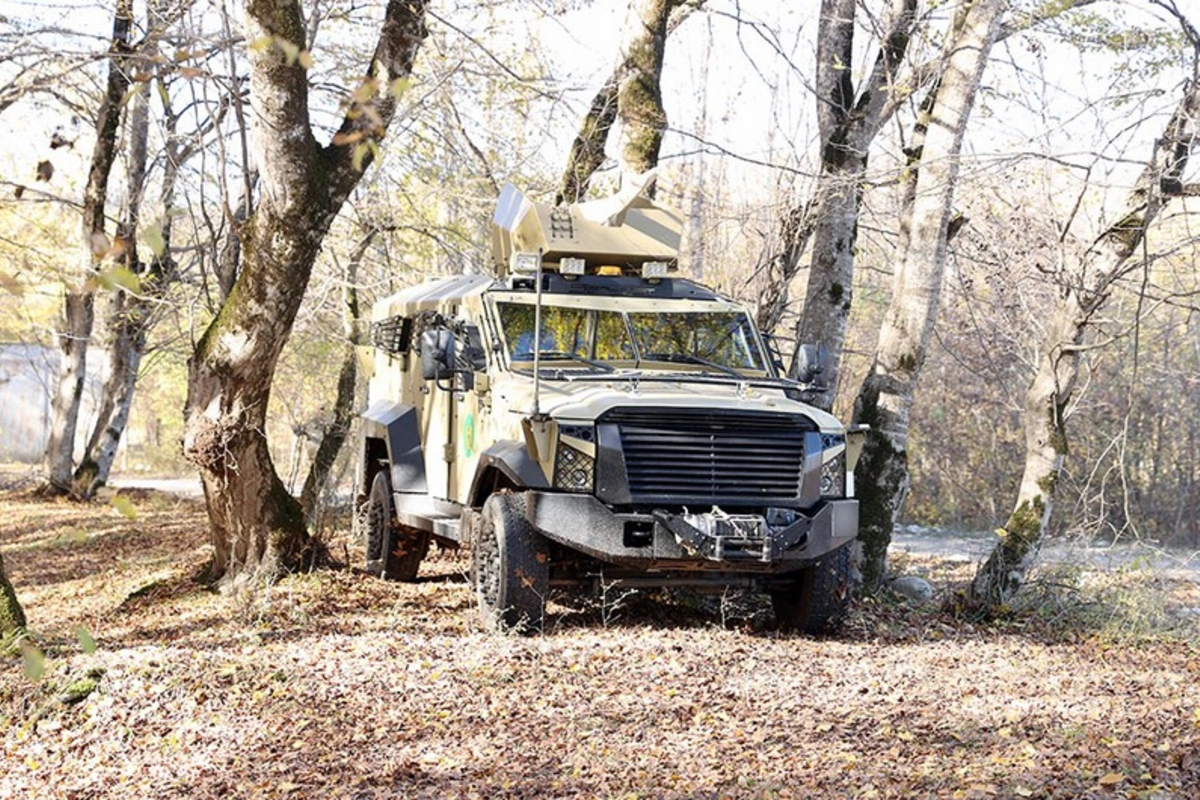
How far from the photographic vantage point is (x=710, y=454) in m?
8.55

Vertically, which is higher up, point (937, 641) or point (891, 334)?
point (891, 334)

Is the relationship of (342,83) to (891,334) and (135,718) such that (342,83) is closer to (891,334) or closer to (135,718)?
(891,334)

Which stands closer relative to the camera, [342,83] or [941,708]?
[941,708]

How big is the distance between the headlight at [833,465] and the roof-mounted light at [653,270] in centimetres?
209

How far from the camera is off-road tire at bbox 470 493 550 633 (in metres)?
8.45

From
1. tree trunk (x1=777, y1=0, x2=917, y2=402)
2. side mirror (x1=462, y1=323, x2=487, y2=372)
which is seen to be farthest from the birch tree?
side mirror (x1=462, y1=323, x2=487, y2=372)

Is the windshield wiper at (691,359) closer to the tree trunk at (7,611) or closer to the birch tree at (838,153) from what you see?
the birch tree at (838,153)

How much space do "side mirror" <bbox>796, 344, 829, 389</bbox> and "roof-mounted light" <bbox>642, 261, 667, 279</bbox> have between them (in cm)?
126

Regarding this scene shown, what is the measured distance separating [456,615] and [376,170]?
9.30 metres

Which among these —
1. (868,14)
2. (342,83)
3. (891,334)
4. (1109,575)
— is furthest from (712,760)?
(342,83)

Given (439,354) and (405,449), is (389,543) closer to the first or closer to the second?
(405,449)

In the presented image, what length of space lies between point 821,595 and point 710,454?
126cm

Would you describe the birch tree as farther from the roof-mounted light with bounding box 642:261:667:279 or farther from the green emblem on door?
the green emblem on door

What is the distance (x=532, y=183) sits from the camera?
689 inches
